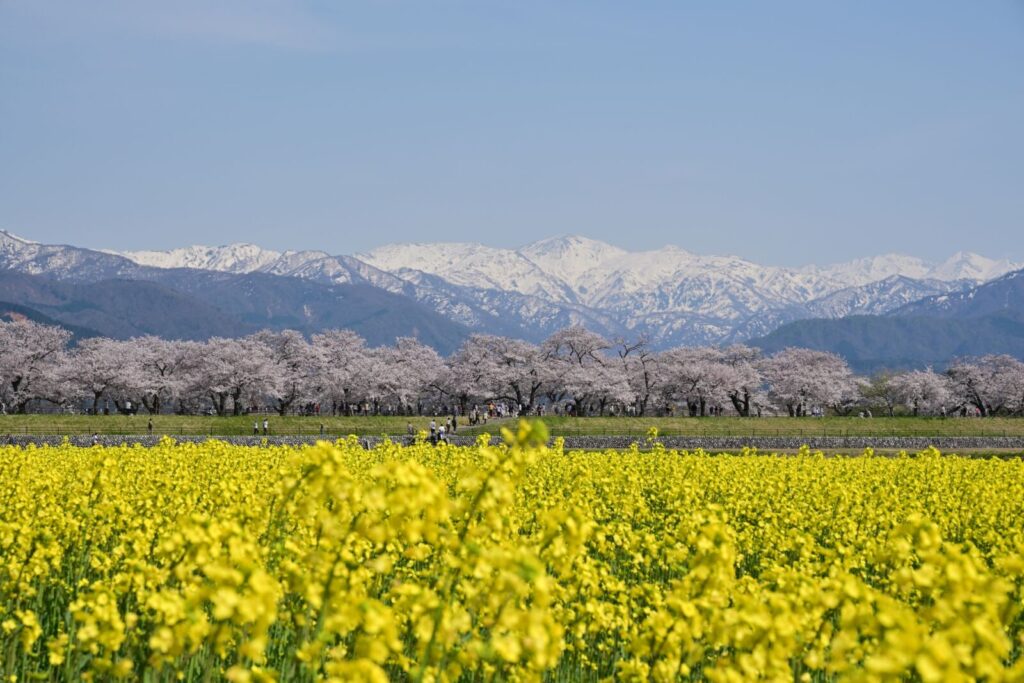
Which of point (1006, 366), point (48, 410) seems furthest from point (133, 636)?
point (1006, 366)

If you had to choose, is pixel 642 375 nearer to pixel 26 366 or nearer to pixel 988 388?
pixel 988 388

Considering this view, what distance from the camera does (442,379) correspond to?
106438 mm

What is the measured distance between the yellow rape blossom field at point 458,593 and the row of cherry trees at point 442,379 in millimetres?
83143

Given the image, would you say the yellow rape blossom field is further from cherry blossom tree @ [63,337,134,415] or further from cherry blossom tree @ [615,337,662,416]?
cherry blossom tree @ [615,337,662,416]

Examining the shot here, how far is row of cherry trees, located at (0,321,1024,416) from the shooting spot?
93188 millimetres

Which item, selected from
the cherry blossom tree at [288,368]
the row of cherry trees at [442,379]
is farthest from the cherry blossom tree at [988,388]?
the cherry blossom tree at [288,368]

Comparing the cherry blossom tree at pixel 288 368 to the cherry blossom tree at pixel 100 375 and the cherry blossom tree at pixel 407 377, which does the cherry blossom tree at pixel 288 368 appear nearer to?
the cherry blossom tree at pixel 407 377

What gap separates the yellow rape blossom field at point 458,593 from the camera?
433 centimetres

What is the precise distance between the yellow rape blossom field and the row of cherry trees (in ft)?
273

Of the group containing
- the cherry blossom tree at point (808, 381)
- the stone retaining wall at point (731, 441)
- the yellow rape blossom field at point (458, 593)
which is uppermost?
the cherry blossom tree at point (808, 381)

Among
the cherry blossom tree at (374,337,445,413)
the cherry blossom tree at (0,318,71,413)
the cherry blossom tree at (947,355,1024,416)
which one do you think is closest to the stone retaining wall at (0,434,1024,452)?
the cherry blossom tree at (0,318,71,413)

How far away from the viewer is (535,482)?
682 inches

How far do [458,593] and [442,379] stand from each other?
99.1 meters

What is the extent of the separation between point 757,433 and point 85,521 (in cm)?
5964
